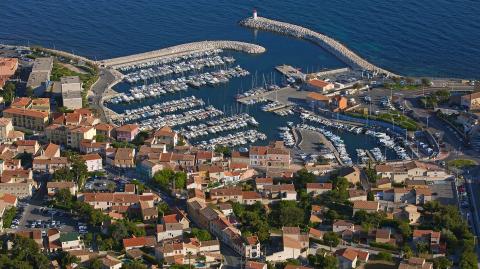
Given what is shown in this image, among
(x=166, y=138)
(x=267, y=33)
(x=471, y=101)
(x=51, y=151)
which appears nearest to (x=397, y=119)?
(x=471, y=101)

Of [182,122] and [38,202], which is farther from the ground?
[182,122]

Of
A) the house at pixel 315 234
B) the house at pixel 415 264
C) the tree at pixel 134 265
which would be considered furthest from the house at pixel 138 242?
the house at pixel 415 264

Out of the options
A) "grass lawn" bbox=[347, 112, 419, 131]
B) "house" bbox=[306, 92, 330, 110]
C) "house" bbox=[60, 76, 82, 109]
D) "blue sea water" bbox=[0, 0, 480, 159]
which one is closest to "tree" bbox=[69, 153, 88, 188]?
"house" bbox=[60, 76, 82, 109]

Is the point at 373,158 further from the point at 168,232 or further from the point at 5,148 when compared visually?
the point at 5,148

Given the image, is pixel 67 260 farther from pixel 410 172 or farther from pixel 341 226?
pixel 410 172

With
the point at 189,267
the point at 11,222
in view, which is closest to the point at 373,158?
the point at 189,267

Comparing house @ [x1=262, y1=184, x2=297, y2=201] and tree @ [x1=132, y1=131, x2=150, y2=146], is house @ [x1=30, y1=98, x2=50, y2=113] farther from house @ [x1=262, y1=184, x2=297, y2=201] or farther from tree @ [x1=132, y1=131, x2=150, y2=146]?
house @ [x1=262, y1=184, x2=297, y2=201]
